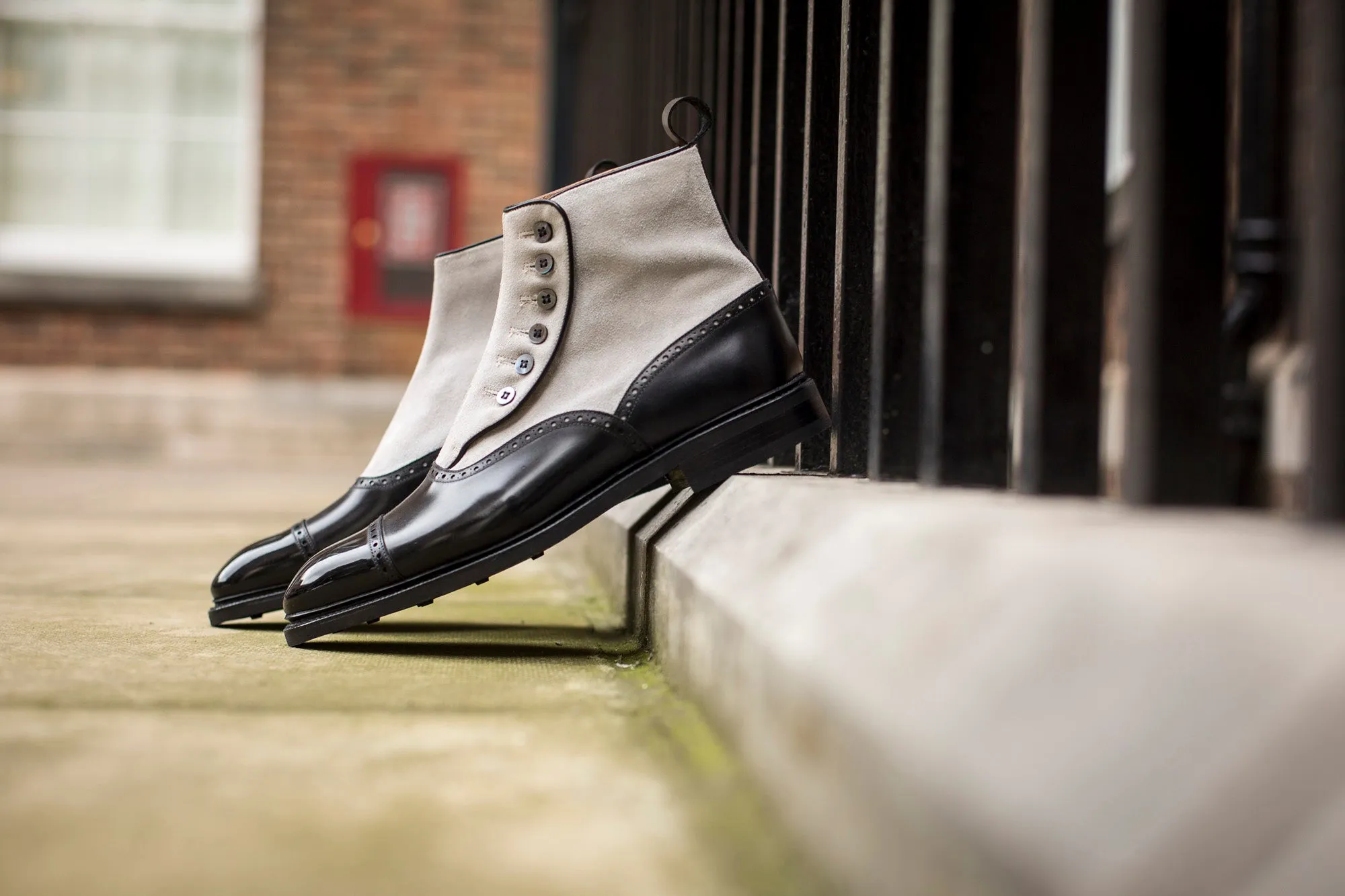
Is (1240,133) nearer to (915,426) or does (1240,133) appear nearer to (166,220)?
(915,426)

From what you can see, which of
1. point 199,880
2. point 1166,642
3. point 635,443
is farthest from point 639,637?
point 1166,642

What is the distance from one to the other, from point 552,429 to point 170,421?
16.9 feet

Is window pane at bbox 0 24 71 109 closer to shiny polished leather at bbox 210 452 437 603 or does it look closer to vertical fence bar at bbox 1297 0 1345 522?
shiny polished leather at bbox 210 452 437 603

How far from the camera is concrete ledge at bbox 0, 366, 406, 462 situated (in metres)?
5.63

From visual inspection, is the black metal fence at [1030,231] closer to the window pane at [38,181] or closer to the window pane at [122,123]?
the window pane at [122,123]

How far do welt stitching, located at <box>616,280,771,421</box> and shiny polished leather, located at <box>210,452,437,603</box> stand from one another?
31 cm

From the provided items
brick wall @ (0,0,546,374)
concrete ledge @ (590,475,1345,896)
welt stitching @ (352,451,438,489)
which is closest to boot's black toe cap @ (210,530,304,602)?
welt stitching @ (352,451,438,489)

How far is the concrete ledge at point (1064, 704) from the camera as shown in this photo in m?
0.34

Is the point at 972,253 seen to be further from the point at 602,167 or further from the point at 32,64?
the point at 32,64

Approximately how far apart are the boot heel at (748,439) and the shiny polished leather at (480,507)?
0.07 m

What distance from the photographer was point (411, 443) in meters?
1.31

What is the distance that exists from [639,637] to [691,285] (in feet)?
1.15

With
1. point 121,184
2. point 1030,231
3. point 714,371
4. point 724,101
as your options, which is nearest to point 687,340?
point 714,371

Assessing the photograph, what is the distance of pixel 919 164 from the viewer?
3.17 ft
